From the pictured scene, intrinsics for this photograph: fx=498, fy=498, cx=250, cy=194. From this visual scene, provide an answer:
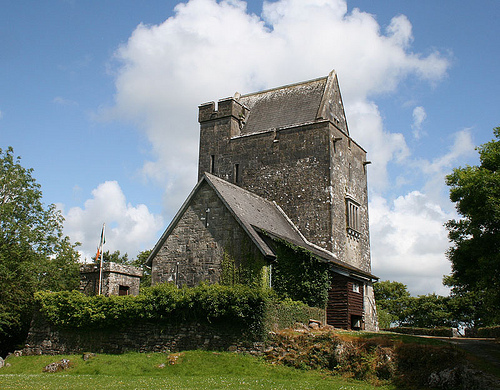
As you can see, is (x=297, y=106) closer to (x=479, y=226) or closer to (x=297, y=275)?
(x=297, y=275)

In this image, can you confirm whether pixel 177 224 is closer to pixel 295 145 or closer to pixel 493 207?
pixel 295 145

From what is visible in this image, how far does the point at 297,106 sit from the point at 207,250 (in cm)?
1457

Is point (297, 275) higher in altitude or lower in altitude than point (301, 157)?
lower

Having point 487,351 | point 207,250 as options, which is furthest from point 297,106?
point 487,351

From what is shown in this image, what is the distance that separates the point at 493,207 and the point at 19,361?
72.5 feet

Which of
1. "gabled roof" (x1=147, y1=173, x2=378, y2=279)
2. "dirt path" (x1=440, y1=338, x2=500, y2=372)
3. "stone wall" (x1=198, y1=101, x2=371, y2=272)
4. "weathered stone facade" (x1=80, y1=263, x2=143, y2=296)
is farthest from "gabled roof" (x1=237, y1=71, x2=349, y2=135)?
"dirt path" (x1=440, y1=338, x2=500, y2=372)

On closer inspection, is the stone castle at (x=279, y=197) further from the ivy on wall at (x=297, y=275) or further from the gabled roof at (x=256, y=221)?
the ivy on wall at (x=297, y=275)

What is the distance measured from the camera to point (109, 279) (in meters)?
27.0

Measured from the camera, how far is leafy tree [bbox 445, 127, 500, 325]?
2070 centimetres

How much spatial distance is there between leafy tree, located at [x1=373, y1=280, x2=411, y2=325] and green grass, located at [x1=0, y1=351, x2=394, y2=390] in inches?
1717

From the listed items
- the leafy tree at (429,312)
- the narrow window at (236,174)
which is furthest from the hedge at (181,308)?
the leafy tree at (429,312)

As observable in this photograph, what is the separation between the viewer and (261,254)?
953 inches

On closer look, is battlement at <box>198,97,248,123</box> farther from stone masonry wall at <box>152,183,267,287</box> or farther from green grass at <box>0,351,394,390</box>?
green grass at <box>0,351,394,390</box>

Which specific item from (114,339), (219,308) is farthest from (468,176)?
(114,339)
